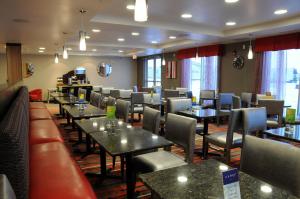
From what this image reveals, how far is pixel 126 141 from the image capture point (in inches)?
84.2

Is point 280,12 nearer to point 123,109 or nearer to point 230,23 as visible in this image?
point 230,23

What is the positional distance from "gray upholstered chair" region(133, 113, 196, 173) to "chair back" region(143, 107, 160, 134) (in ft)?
0.84

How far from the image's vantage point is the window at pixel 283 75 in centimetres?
572

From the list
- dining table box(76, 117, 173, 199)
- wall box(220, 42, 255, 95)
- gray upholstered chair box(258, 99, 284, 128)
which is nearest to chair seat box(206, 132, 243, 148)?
dining table box(76, 117, 173, 199)

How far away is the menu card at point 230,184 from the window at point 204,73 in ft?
23.3

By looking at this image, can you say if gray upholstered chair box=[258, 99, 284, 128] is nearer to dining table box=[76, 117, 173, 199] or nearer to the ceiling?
the ceiling

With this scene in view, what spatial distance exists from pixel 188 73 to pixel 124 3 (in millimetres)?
5564

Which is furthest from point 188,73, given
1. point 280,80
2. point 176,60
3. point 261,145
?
point 261,145

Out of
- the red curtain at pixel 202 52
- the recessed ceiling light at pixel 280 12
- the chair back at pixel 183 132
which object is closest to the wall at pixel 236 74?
the red curtain at pixel 202 52

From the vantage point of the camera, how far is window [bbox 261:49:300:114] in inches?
225

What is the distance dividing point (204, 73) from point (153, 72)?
11.4ft

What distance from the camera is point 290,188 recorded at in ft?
4.72

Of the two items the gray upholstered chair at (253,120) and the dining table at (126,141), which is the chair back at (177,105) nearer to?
the gray upholstered chair at (253,120)

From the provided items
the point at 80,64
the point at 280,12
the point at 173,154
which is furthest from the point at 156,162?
the point at 80,64
